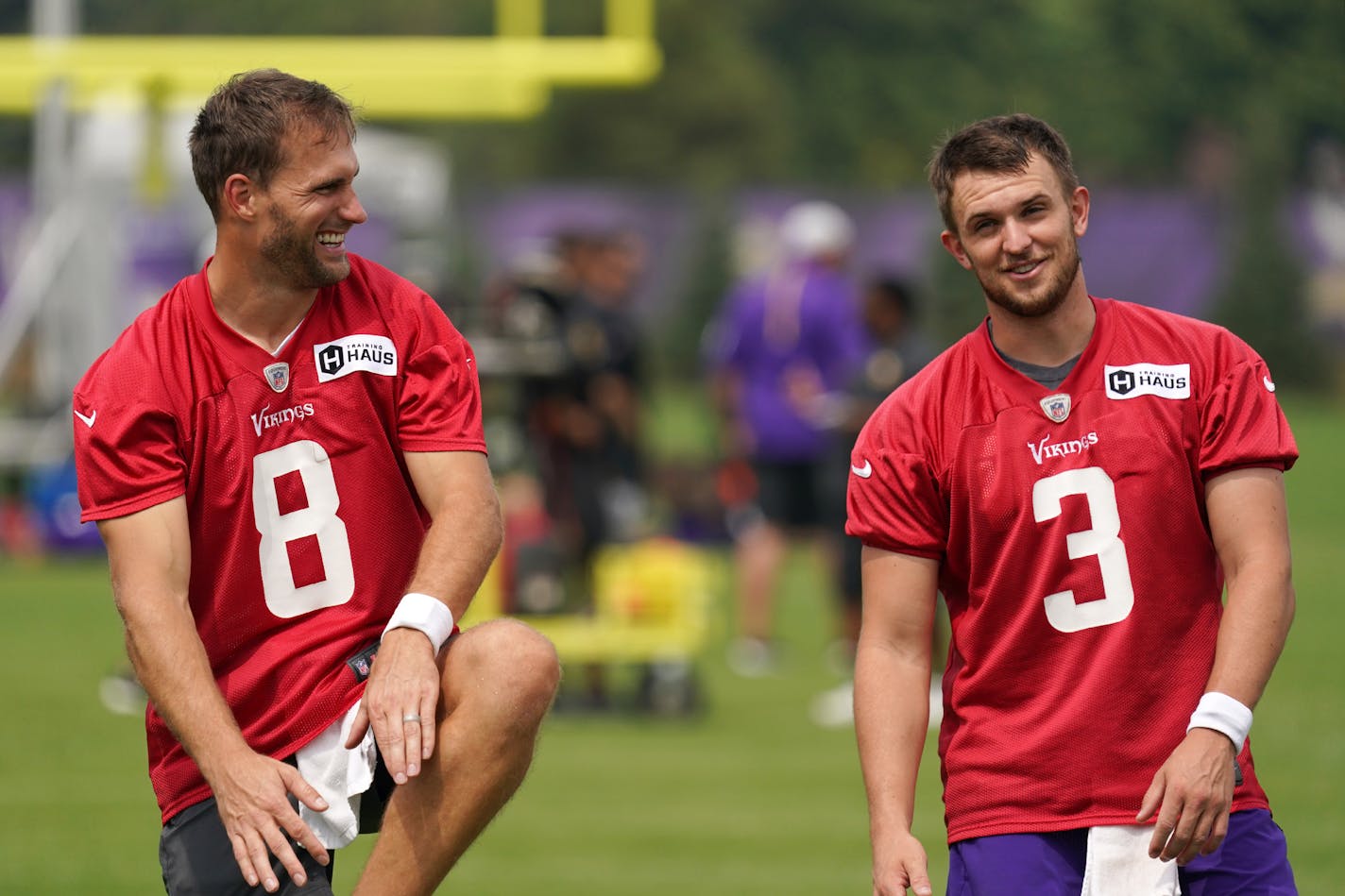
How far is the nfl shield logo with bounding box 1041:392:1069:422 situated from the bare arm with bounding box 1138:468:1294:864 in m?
0.31

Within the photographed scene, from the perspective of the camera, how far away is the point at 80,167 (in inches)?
931

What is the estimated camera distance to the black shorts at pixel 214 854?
4.35 m

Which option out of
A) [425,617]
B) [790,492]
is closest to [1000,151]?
[425,617]

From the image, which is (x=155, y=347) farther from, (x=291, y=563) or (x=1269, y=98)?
(x=1269, y=98)

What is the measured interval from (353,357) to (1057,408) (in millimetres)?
1408

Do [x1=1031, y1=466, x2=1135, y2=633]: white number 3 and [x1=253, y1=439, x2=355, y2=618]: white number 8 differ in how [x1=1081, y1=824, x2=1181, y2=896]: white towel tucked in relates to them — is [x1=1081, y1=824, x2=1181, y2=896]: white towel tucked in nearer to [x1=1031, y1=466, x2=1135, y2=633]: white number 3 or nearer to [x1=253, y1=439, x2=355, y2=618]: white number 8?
[x1=1031, y1=466, x2=1135, y2=633]: white number 3

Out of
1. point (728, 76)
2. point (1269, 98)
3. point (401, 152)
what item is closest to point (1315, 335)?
point (1269, 98)

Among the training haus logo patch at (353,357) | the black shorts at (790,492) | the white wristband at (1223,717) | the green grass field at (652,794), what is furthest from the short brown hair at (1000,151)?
the black shorts at (790,492)

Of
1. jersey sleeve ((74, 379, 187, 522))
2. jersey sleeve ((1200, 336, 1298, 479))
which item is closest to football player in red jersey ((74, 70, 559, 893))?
jersey sleeve ((74, 379, 187, 522))

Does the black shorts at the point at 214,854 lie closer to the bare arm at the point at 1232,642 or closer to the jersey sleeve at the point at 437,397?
the jersey sleeve at the point at 437,397

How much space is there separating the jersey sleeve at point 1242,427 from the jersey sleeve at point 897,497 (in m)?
0.52

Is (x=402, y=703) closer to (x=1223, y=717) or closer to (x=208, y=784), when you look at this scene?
(x=208, y=784)

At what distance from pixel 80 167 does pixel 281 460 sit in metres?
20.2

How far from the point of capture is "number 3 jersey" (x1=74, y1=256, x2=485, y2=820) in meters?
4.45
